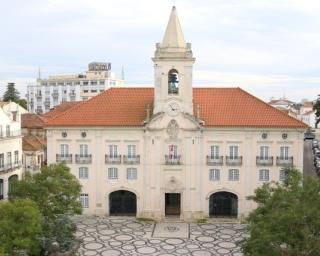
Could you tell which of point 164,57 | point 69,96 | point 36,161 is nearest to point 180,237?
point 164,57

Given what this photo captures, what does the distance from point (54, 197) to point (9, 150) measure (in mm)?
19104

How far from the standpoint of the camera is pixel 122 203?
52.2 m

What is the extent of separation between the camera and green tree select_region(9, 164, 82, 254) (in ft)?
114

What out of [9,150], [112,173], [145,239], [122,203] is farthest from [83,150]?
[145,239]

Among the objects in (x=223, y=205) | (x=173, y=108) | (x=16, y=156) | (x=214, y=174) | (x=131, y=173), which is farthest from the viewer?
(x=16, y=156)

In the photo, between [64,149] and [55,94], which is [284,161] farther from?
Answer: [55,94]

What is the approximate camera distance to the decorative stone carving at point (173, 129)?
50.3 meters

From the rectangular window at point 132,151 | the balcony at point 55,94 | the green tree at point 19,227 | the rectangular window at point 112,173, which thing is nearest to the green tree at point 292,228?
the green tree at point 19,227

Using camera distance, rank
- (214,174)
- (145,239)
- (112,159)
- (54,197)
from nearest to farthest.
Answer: (54,197)
(145,239)
(214,174)
(112,159)

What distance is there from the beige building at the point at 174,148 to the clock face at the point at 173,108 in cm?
10

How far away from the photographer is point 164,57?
50062 millimetres

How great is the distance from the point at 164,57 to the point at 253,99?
11.4 meters

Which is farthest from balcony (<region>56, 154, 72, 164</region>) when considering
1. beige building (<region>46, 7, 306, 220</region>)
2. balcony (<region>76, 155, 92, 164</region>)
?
balcony (<region>76, 155, 92, 164</region>)

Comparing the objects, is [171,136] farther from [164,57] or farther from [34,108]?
[34,108]
